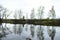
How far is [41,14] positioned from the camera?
6194 centimetres

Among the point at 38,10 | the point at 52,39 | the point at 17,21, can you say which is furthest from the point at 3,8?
the point at 52,39

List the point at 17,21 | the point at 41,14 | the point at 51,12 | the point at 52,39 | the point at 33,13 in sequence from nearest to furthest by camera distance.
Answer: the point at 52,39 < the point at 51,12 < the point at 41,14 < the point at 33,13 < the point at 17,21

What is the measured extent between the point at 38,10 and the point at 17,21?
12.7 metres

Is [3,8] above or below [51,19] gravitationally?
above

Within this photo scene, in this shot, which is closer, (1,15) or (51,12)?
(1,15)

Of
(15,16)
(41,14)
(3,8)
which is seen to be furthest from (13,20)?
(3,8)

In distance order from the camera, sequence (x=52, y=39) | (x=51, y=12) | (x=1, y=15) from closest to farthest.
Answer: (x=52, y=39) → (x=1, y=15) → (x=51, y=12)

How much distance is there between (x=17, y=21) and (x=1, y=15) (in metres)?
20.9

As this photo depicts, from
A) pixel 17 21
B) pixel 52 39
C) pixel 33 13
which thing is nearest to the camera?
pixel 52 39

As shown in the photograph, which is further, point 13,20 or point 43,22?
point 13,20

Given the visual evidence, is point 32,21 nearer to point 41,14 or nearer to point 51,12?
point 41,14

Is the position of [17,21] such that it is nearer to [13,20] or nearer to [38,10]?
[13,20]

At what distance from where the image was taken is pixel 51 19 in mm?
59031

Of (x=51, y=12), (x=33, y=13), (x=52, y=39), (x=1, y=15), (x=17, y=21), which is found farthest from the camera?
(x=17, y=21)
